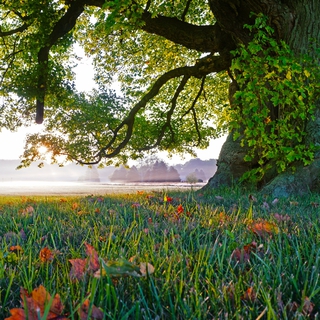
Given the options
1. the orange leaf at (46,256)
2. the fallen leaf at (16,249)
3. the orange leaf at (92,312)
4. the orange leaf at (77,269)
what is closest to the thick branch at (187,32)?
the fallen leaf at (16,249)

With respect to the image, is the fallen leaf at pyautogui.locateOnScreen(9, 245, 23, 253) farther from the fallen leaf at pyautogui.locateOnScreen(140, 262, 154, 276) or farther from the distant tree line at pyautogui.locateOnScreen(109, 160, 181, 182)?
the distant tree line at pyautogui.locateOnScreen(109, 160, 181, 182)

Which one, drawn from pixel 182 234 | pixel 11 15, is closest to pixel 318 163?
pixel 182 234

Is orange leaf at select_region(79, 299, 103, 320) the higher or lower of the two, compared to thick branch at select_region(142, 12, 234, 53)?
lower

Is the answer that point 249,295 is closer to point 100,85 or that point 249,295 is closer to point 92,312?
point 92,312

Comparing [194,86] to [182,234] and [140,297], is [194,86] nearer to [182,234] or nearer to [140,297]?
[182,234]

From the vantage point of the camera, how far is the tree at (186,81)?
20.2 ft

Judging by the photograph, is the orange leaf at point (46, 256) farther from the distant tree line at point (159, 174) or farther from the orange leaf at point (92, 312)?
the distant tree line at point (159, 174)

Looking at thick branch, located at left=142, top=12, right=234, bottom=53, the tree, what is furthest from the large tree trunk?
thick branch, located at left=142, top=12, right=234, bottom=53

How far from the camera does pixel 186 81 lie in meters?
10.7

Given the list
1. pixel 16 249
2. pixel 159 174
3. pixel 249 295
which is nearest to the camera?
pixel 249 295

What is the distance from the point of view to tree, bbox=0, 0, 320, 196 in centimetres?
615

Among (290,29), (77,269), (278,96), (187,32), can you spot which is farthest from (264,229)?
(187,32)

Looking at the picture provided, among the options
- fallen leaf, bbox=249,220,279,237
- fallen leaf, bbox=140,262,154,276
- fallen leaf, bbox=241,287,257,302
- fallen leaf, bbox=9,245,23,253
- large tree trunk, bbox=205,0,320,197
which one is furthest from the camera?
large tree trunk, bbox=205,0,320,197

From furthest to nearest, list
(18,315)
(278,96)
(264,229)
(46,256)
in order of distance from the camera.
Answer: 1. (278,96)
2. (264,229)
3. (46,256)
4. (18,315)
